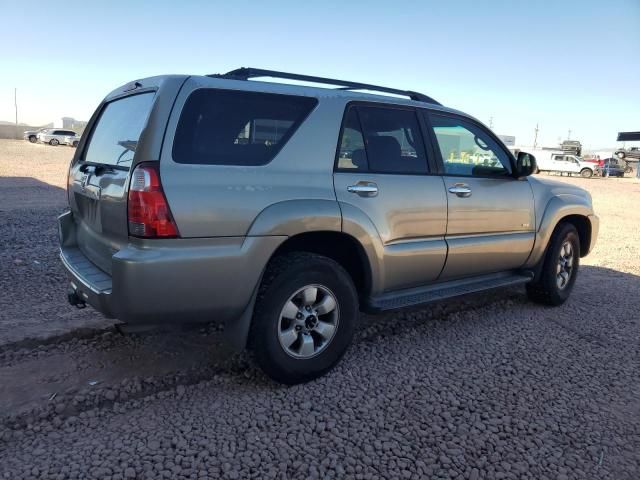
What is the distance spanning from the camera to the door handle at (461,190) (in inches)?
160

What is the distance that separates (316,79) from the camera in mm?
3723

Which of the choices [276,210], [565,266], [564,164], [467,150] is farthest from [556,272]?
[564,164]

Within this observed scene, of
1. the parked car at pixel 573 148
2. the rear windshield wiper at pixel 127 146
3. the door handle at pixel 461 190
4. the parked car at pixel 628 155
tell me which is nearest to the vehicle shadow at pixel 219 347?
the rear windshield wiper at pixel 127 146

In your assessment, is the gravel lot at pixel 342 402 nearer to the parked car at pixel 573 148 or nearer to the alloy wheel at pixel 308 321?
the alloy wheel at pixel 308 321

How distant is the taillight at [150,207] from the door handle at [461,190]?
2.27 m

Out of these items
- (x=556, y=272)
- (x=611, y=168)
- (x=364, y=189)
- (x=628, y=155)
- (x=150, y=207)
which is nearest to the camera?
(x=150, y=207)

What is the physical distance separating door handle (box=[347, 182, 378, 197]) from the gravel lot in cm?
123

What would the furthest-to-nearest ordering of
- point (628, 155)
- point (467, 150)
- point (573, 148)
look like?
1. point (573, 148)
2. point (628, 155)
3. point (467, 150)

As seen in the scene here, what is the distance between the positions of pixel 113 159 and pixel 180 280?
1033 millimetres

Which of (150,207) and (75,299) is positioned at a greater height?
(150,207)

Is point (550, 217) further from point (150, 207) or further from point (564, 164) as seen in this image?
point (564, 164)

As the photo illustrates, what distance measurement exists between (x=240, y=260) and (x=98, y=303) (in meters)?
0.82

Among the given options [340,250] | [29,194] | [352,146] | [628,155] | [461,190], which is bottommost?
[29,194]

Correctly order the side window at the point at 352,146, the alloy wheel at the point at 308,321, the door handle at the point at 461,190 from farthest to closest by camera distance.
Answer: the door handle at the point at 461,190
the side window at the point at 352,146
the alloy wheel at the point at 308,321
